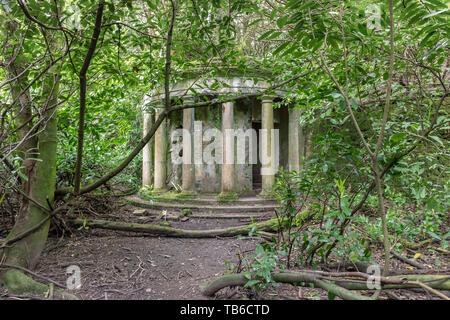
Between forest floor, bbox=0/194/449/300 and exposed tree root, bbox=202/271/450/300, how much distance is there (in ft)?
0.37

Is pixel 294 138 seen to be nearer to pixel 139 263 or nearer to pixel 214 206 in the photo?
pixel 214 206

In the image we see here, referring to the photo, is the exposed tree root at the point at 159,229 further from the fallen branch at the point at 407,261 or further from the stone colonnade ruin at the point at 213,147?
the stone colonnade ruin at the point at 213,147

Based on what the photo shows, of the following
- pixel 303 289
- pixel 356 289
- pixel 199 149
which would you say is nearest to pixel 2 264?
pixel 303 289

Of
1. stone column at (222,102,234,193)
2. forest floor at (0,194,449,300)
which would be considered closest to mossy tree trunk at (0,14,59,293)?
forest floor at (0,194,449,300)

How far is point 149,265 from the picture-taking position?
3809mm

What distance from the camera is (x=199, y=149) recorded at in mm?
9227

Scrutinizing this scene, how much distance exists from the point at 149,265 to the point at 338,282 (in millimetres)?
2655

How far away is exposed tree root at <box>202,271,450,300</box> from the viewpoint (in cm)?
184

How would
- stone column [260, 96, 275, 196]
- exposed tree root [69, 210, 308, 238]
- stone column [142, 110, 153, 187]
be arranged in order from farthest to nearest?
stone column [142, 110, 153, 187] → stone column [260, 96, 275, 196] → exposed tree root [69, 210, 308, 238]

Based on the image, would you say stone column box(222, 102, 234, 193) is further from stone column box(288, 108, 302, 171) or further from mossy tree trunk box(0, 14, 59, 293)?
mossy tree trunk box(0, 14, 59, 293)

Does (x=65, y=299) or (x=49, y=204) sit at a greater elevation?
(x=49, y=204)

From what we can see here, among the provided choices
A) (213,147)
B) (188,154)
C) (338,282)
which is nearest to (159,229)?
(338,282)
